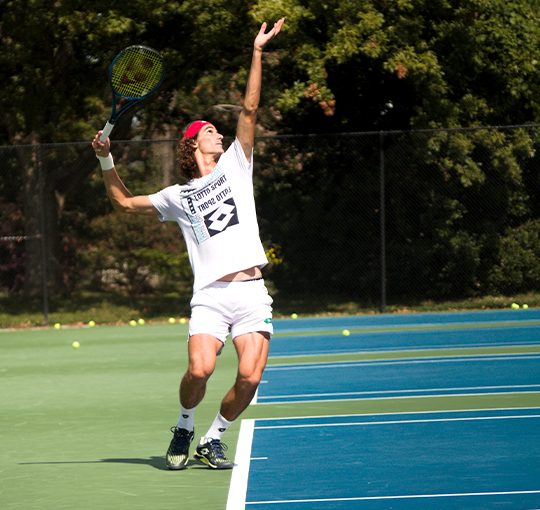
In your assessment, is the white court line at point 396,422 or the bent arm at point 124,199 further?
the white court line at point 396,422

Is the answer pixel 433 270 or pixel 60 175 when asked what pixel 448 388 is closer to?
pixel 433 270

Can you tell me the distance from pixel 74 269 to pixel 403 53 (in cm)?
749

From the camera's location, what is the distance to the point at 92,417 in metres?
6.85

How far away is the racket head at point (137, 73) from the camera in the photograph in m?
5.86

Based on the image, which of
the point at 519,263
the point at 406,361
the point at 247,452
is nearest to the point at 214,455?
the point at 247,452

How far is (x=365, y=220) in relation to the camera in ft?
52.0

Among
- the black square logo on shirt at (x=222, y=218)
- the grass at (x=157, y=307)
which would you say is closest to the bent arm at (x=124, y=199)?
the black square logo on shirt at (x=222, y=218)

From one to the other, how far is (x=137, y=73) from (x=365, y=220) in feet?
33.8

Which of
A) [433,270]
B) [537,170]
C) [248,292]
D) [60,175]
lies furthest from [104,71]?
[248,292]

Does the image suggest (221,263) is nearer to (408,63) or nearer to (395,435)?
(395,435)

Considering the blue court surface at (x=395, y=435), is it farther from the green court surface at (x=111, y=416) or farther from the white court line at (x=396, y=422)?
the green court surface at (x=111, y=416)

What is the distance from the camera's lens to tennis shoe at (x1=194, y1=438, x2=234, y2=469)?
495 centimetres

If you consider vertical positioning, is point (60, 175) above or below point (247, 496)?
above

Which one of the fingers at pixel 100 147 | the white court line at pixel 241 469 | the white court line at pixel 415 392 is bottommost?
the white court line at pixel 415 392
